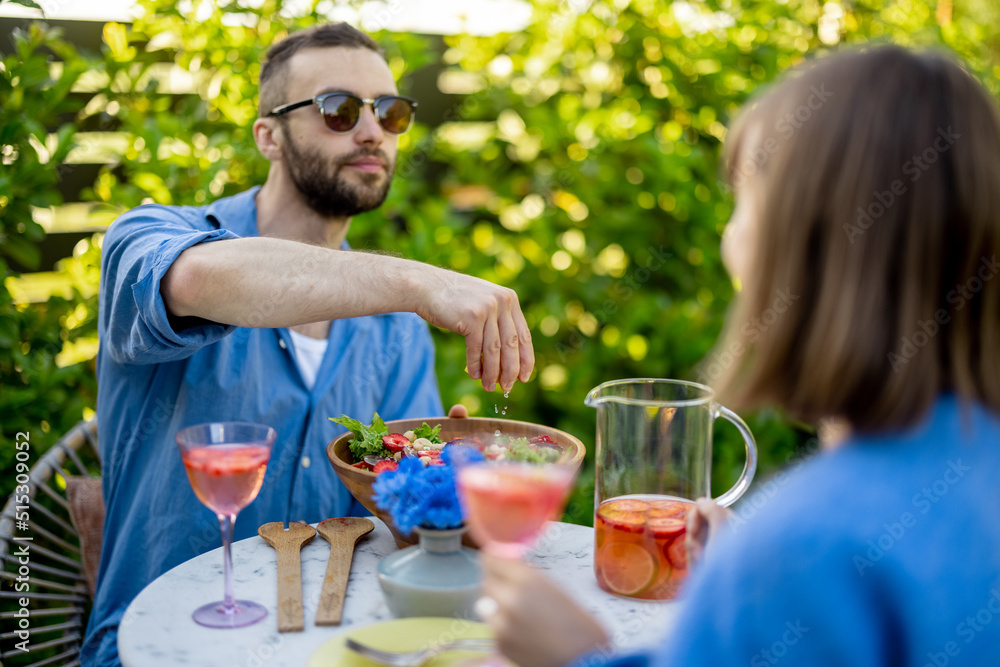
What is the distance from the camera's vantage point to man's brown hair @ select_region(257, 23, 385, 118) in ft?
7.86

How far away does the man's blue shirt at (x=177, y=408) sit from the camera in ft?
5.68

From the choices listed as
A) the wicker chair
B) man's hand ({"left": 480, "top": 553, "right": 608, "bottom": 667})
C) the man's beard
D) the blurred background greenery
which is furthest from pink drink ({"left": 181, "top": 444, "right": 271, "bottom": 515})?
the blurred background greenery

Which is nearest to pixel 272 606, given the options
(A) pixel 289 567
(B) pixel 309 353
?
(A) pixel 289 567

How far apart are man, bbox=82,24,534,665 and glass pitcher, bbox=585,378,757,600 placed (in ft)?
1.14

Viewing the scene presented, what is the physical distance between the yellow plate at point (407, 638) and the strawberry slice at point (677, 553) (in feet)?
1.00

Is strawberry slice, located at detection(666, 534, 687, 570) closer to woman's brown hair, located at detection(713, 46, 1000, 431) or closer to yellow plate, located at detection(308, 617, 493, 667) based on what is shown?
yellow plate, located at detection(308, 617, 493, 667)

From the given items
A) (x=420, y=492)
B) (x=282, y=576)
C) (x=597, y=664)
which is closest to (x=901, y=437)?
(x=597, y=664)

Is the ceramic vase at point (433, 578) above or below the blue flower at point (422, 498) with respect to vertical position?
below

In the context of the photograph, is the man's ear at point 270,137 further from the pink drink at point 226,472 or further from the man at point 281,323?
the pink drink at point 226,472

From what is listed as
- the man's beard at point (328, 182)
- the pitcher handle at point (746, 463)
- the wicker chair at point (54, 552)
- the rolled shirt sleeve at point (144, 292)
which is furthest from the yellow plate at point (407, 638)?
the man's beard at point (328, 182)

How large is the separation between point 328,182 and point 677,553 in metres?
1.51

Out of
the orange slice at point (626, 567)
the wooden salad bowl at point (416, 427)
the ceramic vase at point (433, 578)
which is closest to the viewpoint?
the ceramic vase at point (433, 578)

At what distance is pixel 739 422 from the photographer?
129cm

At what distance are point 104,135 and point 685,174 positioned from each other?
208 cm
